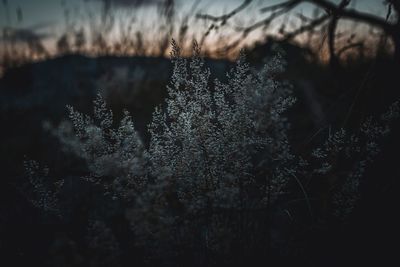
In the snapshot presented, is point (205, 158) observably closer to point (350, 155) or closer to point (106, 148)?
point (106, 148)

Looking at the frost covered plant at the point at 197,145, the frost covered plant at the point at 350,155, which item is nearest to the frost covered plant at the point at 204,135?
the frost covered plant at the point at 197,145

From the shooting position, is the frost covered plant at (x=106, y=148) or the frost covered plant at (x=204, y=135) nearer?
the frost covered plant at (x=106, y=148)

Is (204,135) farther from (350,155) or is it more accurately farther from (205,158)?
(350,155)

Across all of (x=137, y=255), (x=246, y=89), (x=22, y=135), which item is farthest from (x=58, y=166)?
(x=22, y=135)

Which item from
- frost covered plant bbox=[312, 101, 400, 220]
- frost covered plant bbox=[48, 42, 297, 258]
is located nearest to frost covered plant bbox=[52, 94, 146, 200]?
frost covered plant bbox=[48, 42, 297, 258]

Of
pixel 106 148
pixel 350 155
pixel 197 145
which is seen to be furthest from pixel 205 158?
pixel 350 155

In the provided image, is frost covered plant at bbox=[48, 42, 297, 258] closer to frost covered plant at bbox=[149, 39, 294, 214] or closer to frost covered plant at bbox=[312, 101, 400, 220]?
frost covered plant at bbox=[149, 39, 294, 214]

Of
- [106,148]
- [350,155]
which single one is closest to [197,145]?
[106,148]

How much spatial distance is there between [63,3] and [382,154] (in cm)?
462

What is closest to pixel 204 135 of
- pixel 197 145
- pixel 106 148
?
pixel 197 145

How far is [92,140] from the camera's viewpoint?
1.02 metres

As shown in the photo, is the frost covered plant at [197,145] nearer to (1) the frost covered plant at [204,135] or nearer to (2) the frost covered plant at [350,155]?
(1) the frost covered plant at [204,135]

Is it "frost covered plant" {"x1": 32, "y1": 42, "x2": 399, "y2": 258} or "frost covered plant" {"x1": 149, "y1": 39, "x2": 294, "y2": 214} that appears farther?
"frost covered plant" {"x1": 149, "y1": 39, "x2": 294, "y2": 214}

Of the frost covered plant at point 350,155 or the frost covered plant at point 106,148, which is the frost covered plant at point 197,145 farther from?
the frost covered plant at point 350,155
